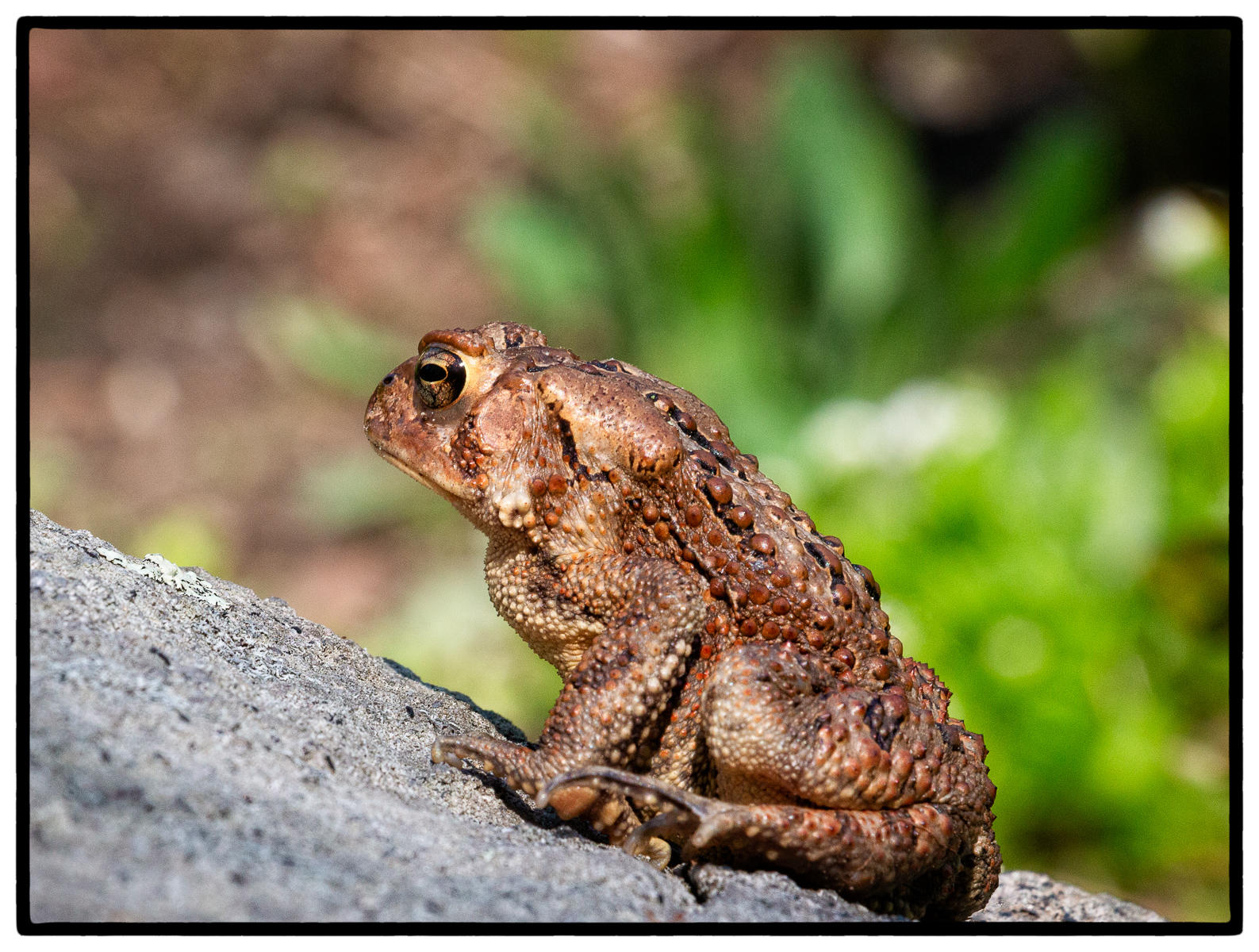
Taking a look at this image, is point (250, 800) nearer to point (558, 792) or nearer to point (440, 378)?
point (558, 792)

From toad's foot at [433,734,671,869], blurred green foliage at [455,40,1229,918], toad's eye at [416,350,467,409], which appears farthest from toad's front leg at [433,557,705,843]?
blurred green foliage at [455,40,1229,918]

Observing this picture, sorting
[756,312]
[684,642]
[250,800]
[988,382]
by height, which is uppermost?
[756,312]

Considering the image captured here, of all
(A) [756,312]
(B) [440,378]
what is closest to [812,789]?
(B) [440,378]

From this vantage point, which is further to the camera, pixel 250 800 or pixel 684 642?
pixel 684 642

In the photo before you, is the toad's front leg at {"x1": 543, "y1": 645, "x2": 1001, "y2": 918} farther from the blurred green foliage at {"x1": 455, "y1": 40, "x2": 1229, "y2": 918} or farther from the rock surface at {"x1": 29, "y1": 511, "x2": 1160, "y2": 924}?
the blurred green foliage at {"x1": 455, "y1": 40, "x2": 1229, "y2": 918}

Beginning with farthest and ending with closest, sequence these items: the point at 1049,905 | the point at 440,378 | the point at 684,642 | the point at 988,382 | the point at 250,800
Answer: the point at 988,382 → the point at 1049,905 → the point at 440,378 → the point at 684,642 → the point at 250,800

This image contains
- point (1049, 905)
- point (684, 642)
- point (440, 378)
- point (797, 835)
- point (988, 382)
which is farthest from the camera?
point (988, 382)

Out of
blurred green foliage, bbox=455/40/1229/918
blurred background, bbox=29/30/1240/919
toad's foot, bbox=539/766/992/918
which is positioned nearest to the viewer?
toad's foot, bbox=539/766/992/918
